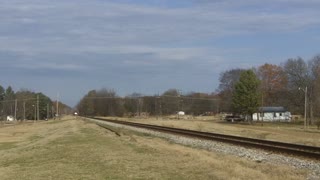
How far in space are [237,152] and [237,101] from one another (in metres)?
84.0

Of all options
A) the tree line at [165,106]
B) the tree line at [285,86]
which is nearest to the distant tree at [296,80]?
the tree line at [285,86]

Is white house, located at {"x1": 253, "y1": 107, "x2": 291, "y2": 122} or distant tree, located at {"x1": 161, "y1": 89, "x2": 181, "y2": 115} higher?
distant tree, located at {"x1": 161, "y1": 89, "x2": 181, "y2": 115}

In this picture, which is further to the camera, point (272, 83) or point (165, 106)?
point (165, 106)

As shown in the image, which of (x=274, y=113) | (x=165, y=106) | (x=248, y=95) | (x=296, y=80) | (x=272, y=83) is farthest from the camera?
(x=165, y=106)

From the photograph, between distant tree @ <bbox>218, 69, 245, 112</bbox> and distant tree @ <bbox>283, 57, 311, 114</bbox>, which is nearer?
distant tree @ <bbox>283, 57, 311, 114</bbox>

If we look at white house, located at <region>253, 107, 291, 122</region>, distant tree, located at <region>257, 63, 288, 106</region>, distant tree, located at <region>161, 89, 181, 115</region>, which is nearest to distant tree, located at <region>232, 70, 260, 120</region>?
distant tree, located at <region>257, 63, 288, 106</region>

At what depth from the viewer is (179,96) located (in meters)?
190

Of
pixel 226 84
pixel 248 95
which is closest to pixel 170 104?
pixel 226 84

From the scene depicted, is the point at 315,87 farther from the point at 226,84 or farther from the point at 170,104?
the point at 170,104

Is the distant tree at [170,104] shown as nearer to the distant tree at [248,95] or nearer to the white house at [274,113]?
the white house at [274,113]

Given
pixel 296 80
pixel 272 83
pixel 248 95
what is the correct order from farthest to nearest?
pixel 272 83 → pixel 296 80 → pixel 248 95

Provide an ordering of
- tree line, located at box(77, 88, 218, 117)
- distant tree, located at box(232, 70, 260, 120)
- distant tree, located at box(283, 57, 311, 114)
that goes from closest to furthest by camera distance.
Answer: distant tree, located at box(232, 70, 260, 120) < distant tree, located at box(283, 57, 311, 114) < tree line, located at box(77, 88, 218, 117)

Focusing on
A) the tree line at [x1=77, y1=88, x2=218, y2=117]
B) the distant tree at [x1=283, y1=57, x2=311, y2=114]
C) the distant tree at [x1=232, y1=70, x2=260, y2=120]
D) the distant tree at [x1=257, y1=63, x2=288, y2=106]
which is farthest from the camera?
the tree line at [x1=77, y1=88, x2=218, y2=117]

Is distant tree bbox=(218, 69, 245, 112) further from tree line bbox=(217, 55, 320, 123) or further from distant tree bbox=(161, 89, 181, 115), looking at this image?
distant tree bbox=(161, 89, 181, 115)
